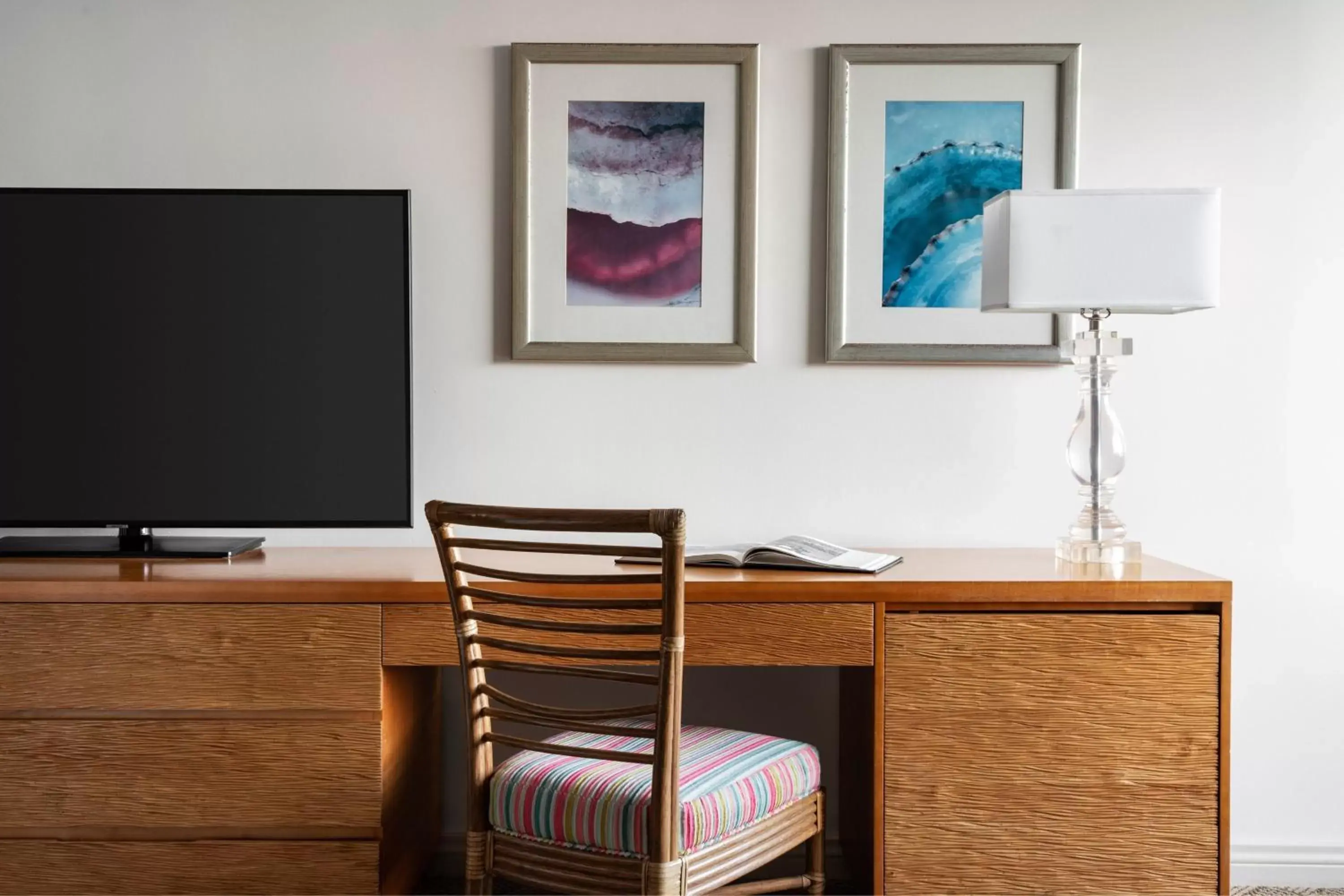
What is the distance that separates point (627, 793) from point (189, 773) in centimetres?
81

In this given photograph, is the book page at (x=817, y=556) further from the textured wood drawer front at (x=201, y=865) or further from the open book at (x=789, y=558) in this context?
the textured wood drawer front at (x=201, y=865)

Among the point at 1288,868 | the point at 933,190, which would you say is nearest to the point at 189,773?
the point at 933,190

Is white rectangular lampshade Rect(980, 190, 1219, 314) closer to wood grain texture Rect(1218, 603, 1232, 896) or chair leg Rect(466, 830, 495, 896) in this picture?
wood grain texture Rect(1218, 603, 1232, 896)

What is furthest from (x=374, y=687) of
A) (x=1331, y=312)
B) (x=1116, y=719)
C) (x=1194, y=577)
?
(x=1331, y=312)

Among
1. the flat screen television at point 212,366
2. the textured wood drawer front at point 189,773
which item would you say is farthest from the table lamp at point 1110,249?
the textured wood drawer front at point 189,773

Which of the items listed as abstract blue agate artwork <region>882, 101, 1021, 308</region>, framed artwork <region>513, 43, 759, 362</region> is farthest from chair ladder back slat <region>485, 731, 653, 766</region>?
abstract blue agate artwork <region>882, 101, 1021, 308</region>

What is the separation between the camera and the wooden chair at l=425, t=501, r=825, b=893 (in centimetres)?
155

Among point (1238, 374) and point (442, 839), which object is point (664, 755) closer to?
point (442, 839)

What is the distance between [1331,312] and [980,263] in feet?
2.61

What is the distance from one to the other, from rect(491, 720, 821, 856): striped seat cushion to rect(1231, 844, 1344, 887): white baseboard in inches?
47.3

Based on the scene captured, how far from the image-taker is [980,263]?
2350 millimetres

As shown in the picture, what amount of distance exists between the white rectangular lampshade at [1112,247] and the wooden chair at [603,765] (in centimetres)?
93

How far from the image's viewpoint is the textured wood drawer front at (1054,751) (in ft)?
6.14

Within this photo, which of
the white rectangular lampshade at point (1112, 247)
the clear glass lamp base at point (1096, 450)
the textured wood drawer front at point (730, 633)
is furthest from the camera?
the clear glass lamp base at point (1096, 450)
